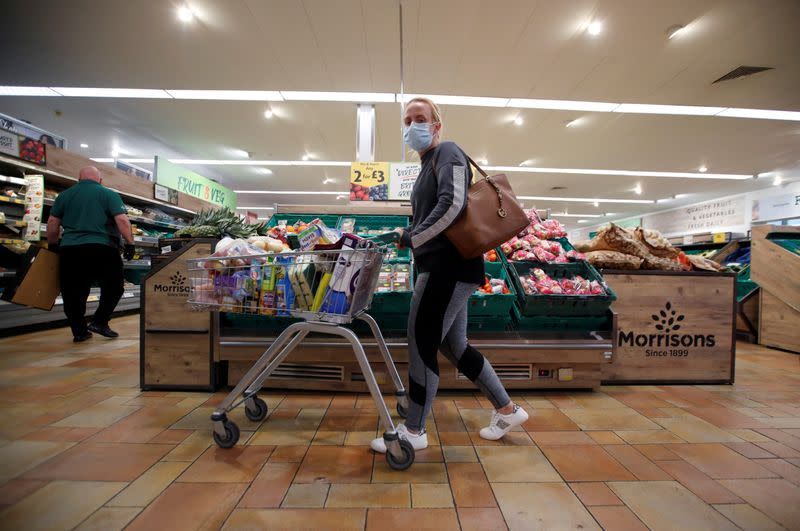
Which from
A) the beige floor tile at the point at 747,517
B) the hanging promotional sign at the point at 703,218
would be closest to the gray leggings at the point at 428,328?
the beige floor tile at the point at 747,517

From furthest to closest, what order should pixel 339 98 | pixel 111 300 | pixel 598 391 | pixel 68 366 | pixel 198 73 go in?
pixel 339 98 < pixel 198 73 < pixel 111 300 < pixel 68 366 < pixel 598 391

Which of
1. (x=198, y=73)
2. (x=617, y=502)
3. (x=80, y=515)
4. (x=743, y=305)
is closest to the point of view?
(x=80, y=515)

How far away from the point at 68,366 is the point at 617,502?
3792 millimetres

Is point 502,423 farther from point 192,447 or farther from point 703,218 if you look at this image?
point 703,218

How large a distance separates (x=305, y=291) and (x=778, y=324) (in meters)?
5.39

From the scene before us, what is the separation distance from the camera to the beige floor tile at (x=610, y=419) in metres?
1.90

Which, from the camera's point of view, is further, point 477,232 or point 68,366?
point 68,366

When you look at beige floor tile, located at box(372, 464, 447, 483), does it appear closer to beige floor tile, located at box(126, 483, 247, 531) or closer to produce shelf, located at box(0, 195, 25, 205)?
beige floor tile, located at box(126, 483, 247, 531)

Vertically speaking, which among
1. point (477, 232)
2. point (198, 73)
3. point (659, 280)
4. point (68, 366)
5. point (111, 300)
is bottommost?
point (68, 366)

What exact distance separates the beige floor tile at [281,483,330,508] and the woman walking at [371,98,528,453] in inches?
12.6

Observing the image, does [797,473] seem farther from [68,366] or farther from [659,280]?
[68,366]

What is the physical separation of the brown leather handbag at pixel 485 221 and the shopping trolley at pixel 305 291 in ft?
0.93

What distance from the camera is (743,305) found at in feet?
14.7

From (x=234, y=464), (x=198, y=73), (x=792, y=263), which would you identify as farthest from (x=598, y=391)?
(x=198, y=73)
